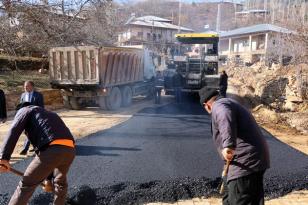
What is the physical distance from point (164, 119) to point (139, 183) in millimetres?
6156

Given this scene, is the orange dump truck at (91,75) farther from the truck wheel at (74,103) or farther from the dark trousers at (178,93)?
the dark trousers at (178,93)

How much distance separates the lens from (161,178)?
5.79 metres

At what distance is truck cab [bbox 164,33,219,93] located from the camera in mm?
15711

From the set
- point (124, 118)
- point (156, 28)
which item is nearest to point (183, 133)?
point (124, 118)

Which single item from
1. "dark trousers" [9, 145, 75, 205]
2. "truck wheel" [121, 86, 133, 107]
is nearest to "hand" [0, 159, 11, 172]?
"dark trousers" [9, 145, 75, 205]

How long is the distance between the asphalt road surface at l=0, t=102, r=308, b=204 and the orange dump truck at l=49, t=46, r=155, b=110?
3.59 m

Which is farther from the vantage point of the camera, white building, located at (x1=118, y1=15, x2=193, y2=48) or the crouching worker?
white building, located at (x1=118, y1=15, x2=193, y2=48)

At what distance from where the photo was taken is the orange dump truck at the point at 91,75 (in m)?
13.0

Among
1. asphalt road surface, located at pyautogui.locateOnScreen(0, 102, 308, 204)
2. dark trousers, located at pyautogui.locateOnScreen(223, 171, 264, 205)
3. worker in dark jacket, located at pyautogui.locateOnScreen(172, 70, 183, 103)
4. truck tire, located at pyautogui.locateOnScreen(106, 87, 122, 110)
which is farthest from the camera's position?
worker in dark jacket, located at pyautogui.locateOnScreen(172, 70, 183, 103)

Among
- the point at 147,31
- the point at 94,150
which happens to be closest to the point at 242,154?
the point at 94,150

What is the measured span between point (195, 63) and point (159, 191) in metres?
11.6

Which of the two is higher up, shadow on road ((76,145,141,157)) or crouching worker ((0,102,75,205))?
crouching worker ((0,102,75,205))

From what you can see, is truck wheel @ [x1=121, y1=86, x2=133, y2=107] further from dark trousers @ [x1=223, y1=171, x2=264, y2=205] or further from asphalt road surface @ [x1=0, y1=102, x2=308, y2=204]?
dark trousers @ [x1=223, y1=171, x2=264, y2=205]

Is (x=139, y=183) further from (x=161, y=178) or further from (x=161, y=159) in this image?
(x=161, y=159)
